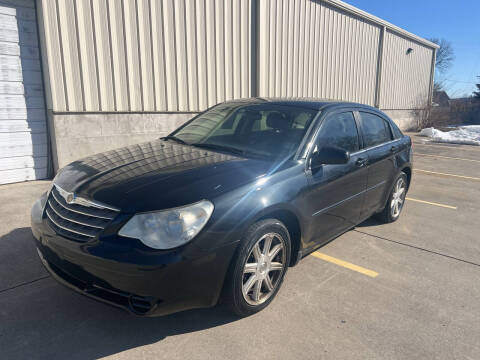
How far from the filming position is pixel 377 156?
422cm

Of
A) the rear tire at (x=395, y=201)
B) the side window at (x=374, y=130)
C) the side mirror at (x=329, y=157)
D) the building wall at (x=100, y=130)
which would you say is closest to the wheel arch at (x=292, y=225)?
the side mirror at (x=329, y=157)

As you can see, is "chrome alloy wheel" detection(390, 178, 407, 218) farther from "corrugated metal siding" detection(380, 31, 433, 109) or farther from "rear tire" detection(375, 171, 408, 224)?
"corrugated metal siding" detection(380, 31, 433, 109)

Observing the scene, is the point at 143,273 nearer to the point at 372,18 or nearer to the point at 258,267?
the point at 258,267

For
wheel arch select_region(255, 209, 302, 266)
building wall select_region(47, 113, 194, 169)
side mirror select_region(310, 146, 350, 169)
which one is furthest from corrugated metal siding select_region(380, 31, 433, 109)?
wheel arch select_region(255, 209, 302, 266)

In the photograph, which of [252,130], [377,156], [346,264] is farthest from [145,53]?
[346,264]

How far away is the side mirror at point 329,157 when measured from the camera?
3.10 meters

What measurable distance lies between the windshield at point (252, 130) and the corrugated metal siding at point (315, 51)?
623cm

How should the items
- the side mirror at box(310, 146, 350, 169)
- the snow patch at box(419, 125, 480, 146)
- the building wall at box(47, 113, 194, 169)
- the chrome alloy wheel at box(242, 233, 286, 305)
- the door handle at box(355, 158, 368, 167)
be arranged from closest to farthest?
the chrome alloy wheel at box(242, 233, 286, 305) < the side mirror at box(310, 146, 350, 169) < the door handle at box(355, 158, 368, 167) < the building wall at box(47, 113, 194, 169) < the snow patch at box(419, 125, 480, 146)

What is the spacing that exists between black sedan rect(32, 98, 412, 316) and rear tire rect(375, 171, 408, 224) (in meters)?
1.05

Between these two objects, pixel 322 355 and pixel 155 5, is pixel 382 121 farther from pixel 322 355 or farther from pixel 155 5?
pixel 155 5

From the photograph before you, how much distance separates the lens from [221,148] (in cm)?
339

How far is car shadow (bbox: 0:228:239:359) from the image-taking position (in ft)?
7.65

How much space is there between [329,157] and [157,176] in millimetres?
1458

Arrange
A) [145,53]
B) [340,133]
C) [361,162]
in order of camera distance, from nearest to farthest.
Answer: [340,133], [361,162], [145,53]
